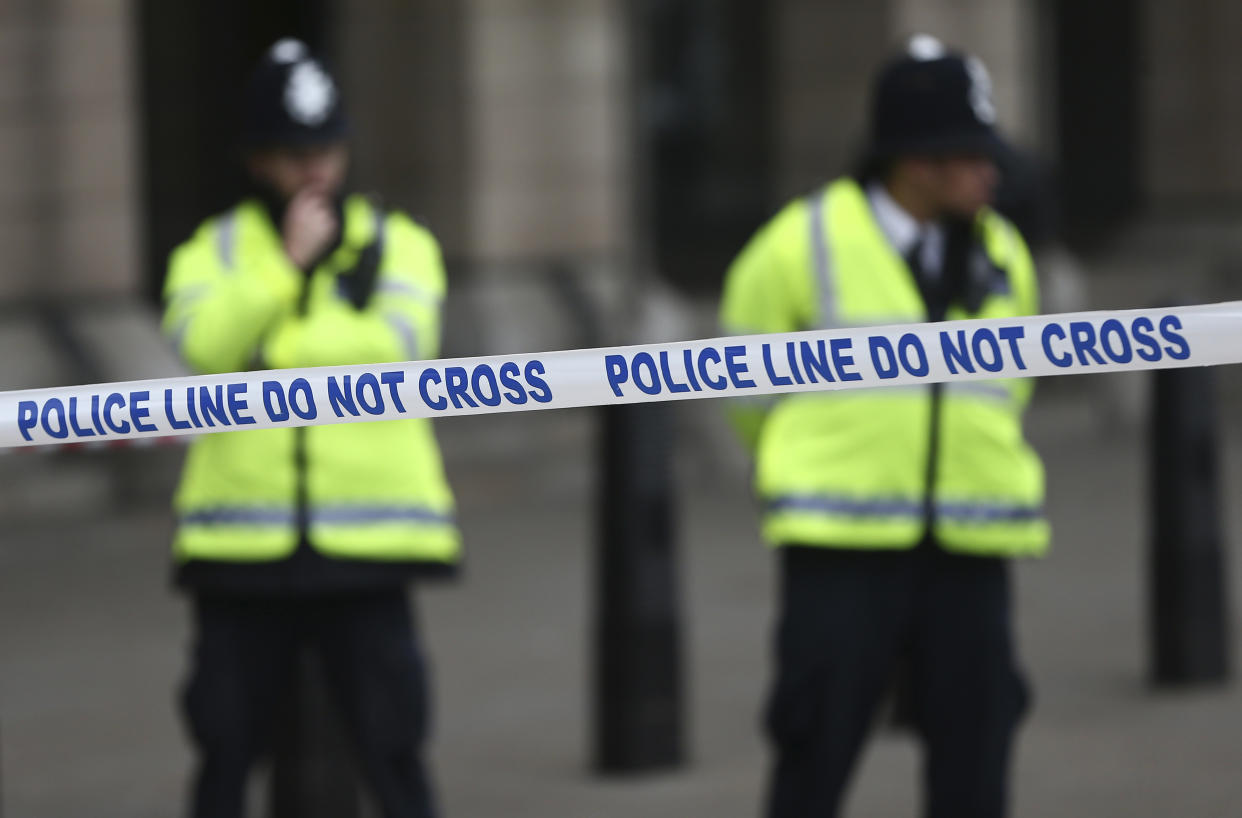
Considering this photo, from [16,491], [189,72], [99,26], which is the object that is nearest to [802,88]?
[189,72]

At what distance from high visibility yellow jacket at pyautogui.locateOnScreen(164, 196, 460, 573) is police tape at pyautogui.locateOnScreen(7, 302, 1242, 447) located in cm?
41

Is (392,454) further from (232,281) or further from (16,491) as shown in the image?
(16,491)

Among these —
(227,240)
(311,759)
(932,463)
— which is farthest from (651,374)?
(311,759)

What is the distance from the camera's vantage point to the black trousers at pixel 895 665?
3.98 metres

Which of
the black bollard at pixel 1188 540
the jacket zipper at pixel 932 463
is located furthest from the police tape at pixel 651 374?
the black bollard at pixel 1188 540

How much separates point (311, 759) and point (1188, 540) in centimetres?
303

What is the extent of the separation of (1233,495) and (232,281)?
724cm

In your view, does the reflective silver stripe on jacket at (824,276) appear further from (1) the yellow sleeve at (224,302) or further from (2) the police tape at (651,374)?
(1) the yellow sleeve at (224,302)

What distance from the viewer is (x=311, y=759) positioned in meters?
4.74

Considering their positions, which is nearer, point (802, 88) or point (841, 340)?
point (841, 340)

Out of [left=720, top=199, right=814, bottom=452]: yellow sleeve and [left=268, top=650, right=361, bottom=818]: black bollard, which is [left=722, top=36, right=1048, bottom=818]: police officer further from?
[left=268, top=650, right=361, bottom=818]: black bollard

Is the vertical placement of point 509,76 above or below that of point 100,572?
above

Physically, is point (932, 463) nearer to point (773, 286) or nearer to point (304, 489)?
point (773, 286)

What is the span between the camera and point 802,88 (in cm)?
1400
